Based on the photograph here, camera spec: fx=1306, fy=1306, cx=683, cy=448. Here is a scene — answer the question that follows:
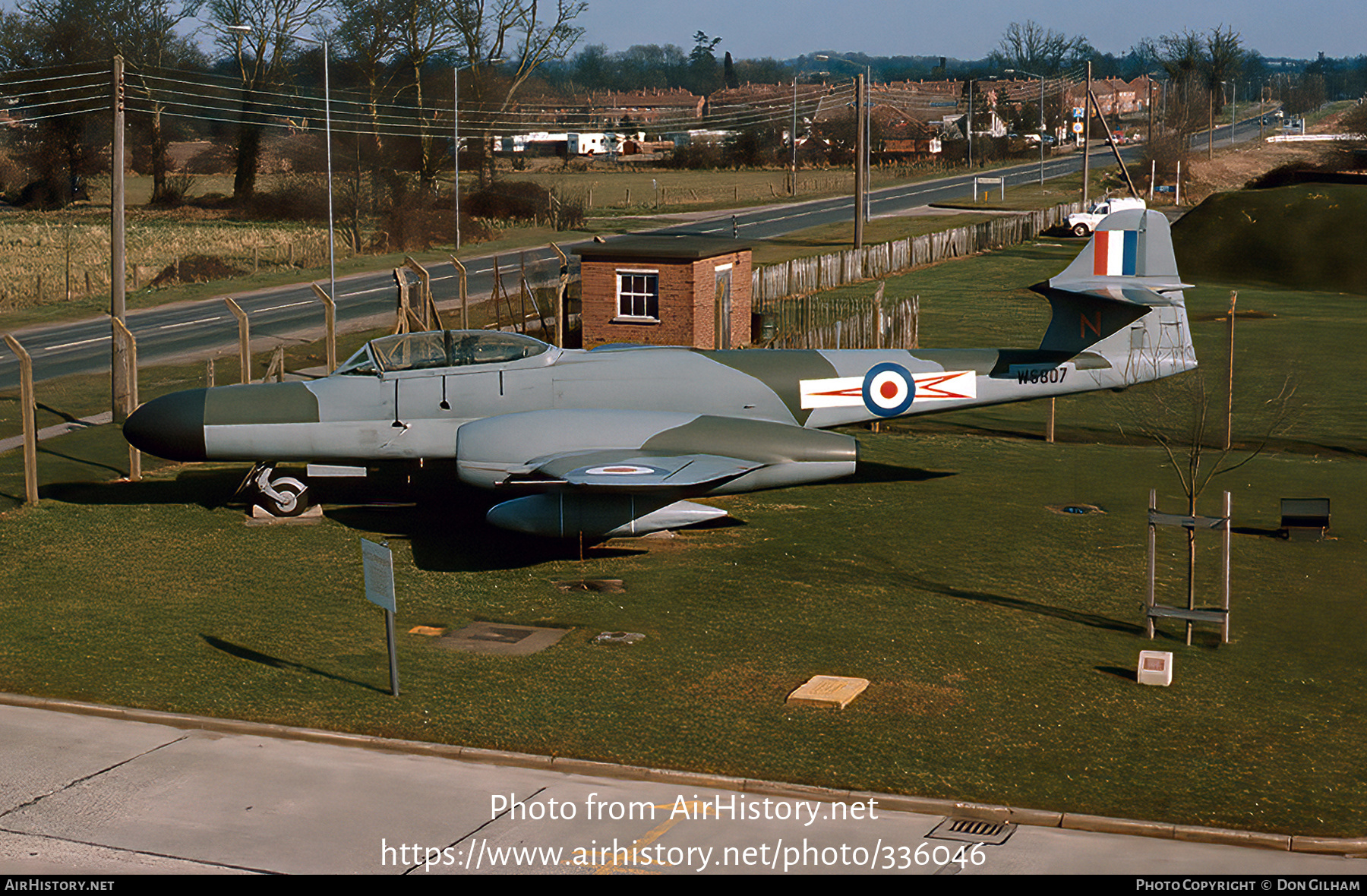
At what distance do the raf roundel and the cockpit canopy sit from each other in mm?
5389

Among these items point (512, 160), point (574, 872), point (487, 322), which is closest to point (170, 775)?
point (574, 872)

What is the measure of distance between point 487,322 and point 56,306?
809 inches

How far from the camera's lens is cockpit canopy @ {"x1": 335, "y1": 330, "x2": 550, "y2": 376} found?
19984 millimetres

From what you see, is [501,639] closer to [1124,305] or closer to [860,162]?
[1124,305]

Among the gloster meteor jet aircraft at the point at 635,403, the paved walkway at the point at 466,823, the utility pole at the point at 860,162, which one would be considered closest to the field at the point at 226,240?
the utility pole at the point at 860,162

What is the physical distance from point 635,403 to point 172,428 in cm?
700

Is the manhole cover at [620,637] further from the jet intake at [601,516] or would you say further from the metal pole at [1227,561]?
the metal pole at [1227,561]

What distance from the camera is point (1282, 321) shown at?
43.7 meters

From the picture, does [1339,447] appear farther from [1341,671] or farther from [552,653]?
[552,653]

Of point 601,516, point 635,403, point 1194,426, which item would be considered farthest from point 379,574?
point 1194,426

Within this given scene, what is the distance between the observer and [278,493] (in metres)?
20.8

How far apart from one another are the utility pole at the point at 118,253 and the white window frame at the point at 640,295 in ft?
39.6

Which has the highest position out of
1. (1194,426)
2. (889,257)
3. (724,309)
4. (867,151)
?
(867,151)

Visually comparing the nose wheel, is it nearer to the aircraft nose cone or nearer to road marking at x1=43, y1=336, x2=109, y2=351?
the aircraft nose cone
